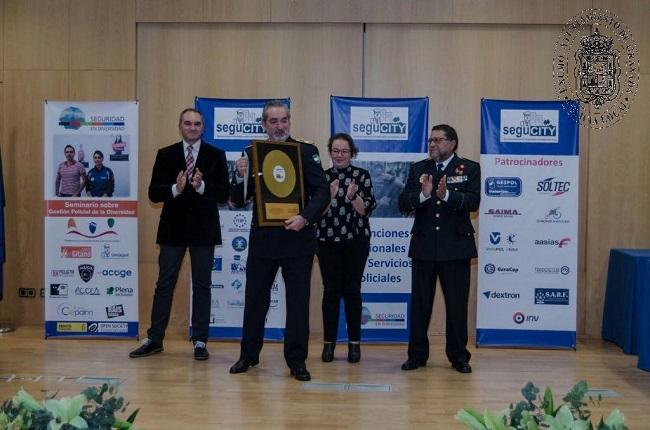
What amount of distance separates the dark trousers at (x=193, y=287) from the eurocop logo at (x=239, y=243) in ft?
2.30

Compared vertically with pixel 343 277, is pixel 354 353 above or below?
below

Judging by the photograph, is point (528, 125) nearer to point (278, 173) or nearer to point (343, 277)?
point (343, 277)

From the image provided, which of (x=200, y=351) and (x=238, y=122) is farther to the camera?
(x=238, y=122)

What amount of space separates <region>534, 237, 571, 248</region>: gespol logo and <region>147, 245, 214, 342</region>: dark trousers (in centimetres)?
251

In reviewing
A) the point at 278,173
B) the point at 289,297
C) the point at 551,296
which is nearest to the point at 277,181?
the point at 278,173

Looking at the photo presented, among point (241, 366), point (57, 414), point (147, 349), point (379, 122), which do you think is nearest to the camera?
point (57, 414)

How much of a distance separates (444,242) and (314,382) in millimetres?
1221

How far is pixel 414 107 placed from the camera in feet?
20.8

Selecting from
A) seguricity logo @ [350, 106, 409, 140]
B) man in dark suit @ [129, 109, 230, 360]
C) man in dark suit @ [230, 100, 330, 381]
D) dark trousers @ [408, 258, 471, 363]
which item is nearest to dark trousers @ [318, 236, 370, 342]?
dark trousers @ [408, 258, 471, 363]

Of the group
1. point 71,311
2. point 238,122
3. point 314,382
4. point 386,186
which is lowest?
point 314,382

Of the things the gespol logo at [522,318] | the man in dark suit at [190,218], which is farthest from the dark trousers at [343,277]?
the gespol logo at [522,318]

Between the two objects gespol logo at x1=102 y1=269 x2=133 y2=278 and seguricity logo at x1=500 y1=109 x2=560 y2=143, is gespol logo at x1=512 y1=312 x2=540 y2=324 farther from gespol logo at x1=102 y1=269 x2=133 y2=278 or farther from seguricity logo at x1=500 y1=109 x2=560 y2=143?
gespol logo at x1=102 y1=269 x2=133 y2=278

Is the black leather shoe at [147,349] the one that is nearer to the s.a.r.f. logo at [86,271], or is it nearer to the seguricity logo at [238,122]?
the s.a.r.f. logo at [86,271]

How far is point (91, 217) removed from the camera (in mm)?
6250
